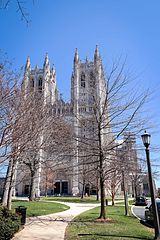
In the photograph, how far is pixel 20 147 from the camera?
397 inches

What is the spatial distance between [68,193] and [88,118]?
211 feet

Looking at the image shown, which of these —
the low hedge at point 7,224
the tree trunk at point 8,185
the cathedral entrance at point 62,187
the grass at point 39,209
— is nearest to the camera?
the low hedge at point 7,224

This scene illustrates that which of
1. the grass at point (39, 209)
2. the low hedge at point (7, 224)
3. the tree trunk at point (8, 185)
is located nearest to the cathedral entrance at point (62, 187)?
the grass at point (39, 209)

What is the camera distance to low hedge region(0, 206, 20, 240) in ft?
26.3

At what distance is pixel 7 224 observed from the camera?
8.34 m

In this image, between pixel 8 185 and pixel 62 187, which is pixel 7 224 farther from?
pixel 62 187

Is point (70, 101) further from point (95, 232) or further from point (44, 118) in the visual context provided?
point (95, 232)

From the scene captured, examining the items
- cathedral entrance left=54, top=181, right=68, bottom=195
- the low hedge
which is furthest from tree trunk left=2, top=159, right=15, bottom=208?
cathedral entrance left=54, top=181, right=68, bottom=195

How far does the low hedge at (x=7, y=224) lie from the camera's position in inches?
316

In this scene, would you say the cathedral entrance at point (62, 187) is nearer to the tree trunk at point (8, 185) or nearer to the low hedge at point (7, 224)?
the tree trunk at point (8, 185)

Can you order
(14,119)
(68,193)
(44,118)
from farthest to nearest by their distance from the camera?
(68,193)
(44,118)
(14,119)

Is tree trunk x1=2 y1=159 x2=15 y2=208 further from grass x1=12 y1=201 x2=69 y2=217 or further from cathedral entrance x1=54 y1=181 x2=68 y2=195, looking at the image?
A: cathedral entrance x1=54 y1=181 x2=68 y2=195

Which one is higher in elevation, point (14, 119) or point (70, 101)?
point (70, 101)

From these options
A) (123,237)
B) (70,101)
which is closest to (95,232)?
(123,237)
